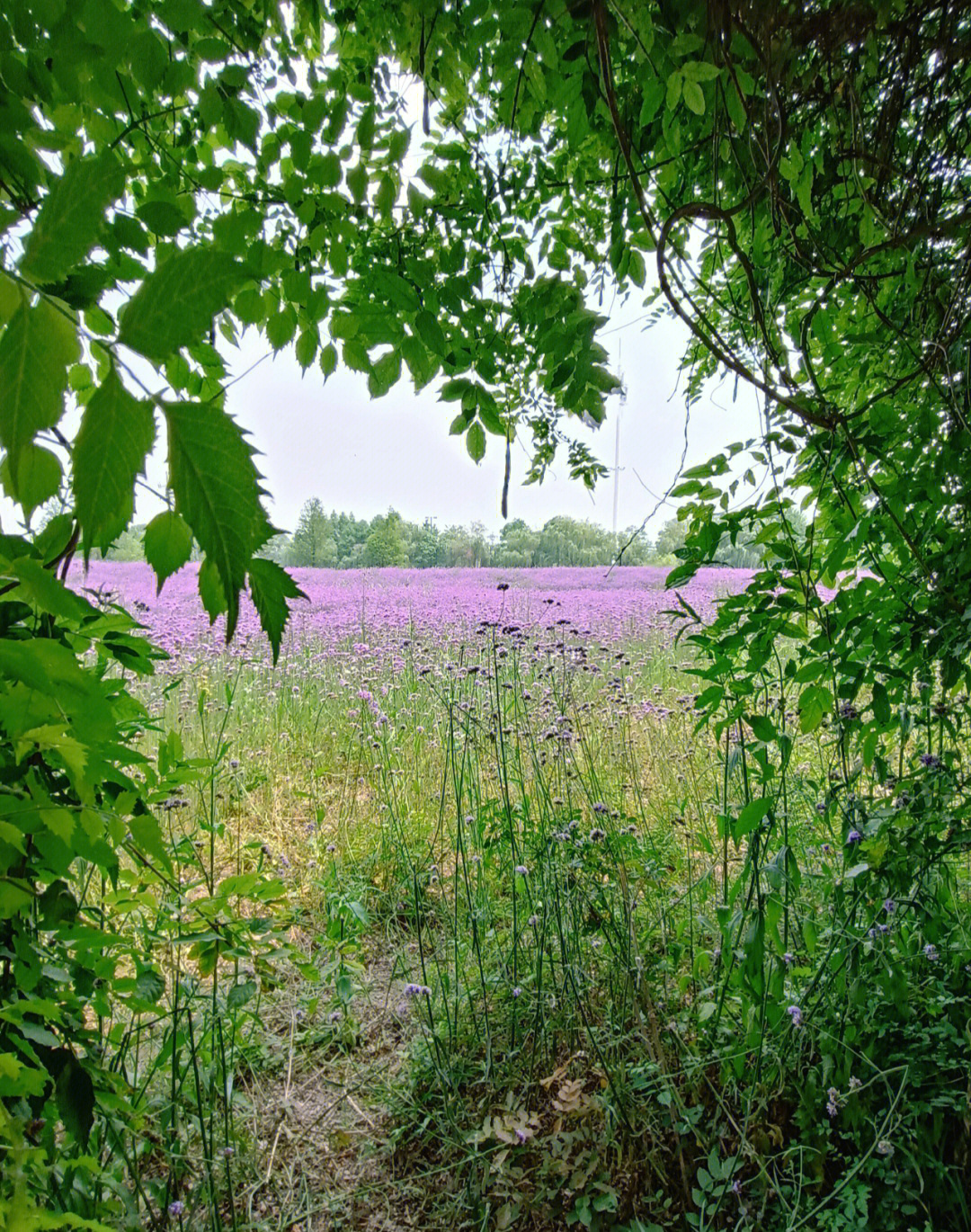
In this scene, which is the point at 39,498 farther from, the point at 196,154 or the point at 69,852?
the point at 196,154

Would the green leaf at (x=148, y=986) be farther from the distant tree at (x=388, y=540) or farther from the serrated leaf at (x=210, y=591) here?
the distant tree at (x=388, y=540)

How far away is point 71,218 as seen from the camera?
0.76 ft

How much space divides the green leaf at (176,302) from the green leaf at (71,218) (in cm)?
3

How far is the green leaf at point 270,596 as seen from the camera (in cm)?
26

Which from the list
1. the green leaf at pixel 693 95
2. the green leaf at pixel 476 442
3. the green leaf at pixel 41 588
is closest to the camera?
the green leaf at pixel 41 588

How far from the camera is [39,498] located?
0.98 ft

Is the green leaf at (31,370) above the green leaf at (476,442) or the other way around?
the other way around

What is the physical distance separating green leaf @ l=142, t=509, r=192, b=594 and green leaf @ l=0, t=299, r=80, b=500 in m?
0.07

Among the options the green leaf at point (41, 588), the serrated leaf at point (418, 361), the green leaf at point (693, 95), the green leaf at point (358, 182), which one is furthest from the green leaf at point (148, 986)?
the green leaf at point (693, 95)

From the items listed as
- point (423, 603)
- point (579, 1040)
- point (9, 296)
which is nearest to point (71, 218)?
point (9, 296)

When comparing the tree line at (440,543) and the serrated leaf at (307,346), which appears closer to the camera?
the serrated leaf at (307,346)

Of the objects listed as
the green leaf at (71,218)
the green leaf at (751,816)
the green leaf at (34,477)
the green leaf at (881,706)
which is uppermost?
the green leaf at (71,218)

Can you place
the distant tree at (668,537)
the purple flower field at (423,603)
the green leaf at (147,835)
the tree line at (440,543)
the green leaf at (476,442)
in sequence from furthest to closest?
the tree line at (440,543), the distant tree at (668,537), the purple flower field at (423,603), the green leaf at (476,442), the green leaf at (147,835)

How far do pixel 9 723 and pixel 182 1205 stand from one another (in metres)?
0.88
